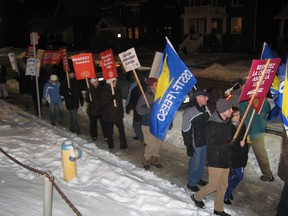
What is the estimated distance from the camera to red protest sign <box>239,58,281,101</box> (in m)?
5.51

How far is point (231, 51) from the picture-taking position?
36.8m

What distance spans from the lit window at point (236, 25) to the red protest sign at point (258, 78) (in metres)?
32.3

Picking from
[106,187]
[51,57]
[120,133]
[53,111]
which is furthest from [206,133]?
[51,57]

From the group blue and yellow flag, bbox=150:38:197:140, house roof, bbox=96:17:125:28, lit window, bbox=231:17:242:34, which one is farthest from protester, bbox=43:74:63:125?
house roof, bbox=96:17:125:28

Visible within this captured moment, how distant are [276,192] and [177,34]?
42388mm

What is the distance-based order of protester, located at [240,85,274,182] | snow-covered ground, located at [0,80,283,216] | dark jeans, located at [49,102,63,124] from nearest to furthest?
snow-covered ground, located at [0,80,283,216], protester, located at [240,85,274,182], dark jeans, located at [49,102,63,124]

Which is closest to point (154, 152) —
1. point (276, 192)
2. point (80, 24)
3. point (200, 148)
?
point (200, 148)

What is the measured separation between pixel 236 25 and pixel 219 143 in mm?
33973

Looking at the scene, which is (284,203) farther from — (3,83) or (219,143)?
(3,83)

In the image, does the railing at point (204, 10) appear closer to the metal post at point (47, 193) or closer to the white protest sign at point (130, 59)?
the white protest sign at point (130, 59)

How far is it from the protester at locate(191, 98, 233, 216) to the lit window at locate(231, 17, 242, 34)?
109 ft

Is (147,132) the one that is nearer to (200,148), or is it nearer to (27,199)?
(200,148)

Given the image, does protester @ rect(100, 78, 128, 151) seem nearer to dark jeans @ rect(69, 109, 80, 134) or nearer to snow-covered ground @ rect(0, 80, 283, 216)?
snow-covered ground @ rect(0, 80, 283, 216)

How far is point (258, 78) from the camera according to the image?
5625 millimetres
